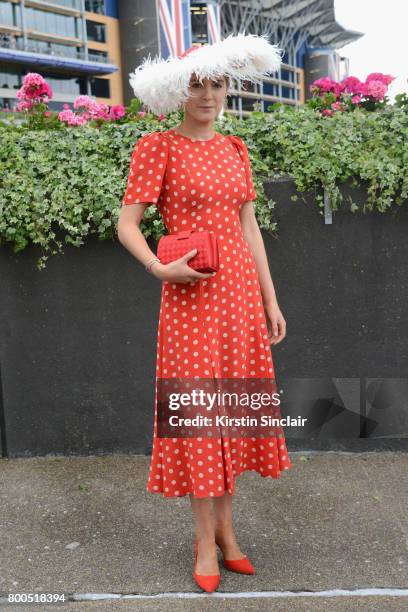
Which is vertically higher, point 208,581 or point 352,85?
point 352,85

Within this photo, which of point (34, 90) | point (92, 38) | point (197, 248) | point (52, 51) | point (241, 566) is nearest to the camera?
point (197, 248)

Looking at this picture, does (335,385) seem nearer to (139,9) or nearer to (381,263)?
(381,263)

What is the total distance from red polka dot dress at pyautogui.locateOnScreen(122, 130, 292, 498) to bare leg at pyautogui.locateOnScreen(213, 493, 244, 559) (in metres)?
0.19

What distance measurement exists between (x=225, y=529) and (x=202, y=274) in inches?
45.0

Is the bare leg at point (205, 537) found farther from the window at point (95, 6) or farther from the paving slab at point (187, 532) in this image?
the window at point (95, 6)

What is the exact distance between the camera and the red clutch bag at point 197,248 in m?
2.32

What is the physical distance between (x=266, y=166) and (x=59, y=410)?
1.99 meters

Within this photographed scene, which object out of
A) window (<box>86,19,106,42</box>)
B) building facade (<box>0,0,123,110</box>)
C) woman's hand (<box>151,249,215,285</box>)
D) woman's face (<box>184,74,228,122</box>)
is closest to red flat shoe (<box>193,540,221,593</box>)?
woman's hand (<box>151,249,215,285</box>)

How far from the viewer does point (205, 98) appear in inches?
97.5

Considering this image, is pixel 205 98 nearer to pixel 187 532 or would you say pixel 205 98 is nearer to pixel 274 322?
pixel 274 322

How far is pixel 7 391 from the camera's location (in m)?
A: 4.09

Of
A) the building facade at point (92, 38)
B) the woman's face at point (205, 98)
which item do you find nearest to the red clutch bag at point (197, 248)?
the woman's face at point (205, 98)

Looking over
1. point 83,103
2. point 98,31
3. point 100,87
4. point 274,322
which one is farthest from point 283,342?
point 100,87

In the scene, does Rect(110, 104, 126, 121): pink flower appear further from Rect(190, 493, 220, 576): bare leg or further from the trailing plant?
Rect(190, 493, 220, 576): bare leg
